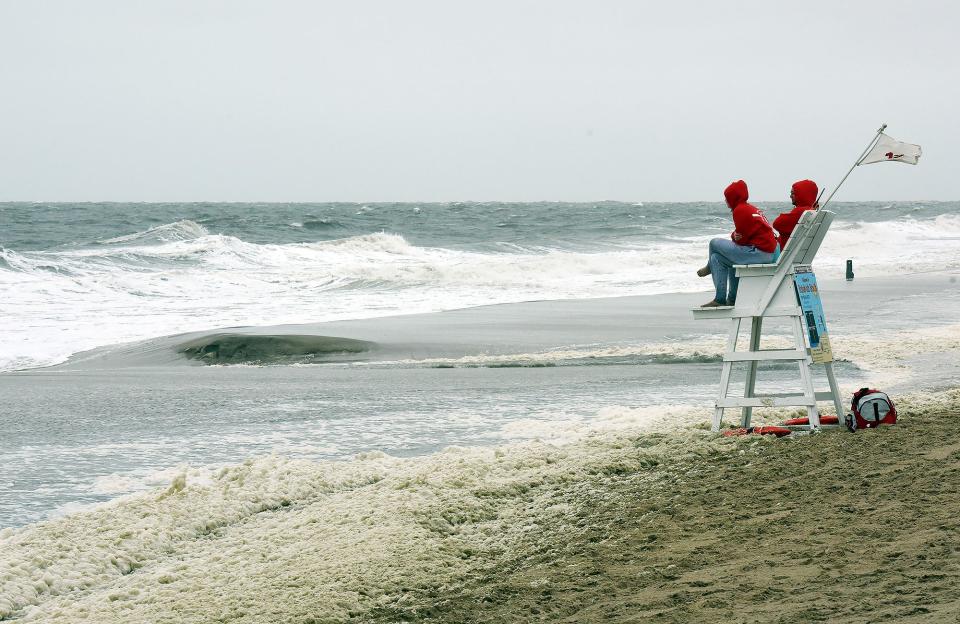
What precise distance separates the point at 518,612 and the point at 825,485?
1.96 metres

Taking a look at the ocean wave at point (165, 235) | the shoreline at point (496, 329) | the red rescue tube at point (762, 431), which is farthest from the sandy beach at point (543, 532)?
the ocean wave at point (165, 235)

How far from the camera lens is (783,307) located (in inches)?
247

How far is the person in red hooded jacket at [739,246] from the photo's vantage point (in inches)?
248

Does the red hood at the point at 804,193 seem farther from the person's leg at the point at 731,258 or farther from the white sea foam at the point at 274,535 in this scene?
the white sea foam at the point at 274,535

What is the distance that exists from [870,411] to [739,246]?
1287 millimetres

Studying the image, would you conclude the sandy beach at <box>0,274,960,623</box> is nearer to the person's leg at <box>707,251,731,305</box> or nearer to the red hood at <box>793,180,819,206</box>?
the person's leg at <box>707,251,731,305</box>

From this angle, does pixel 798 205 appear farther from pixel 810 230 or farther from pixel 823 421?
pixel 823 421

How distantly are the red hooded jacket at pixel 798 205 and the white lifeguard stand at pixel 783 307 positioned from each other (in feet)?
0.54

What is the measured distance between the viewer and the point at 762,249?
6309 millimetres

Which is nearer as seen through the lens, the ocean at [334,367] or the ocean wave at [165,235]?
the ocean at [334,367]

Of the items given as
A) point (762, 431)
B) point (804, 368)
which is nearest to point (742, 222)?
point (804, 368)

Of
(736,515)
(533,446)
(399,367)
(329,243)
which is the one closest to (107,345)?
(399,367)

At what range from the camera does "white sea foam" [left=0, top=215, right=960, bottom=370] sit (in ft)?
53.0

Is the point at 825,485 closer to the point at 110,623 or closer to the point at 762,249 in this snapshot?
the point at 762,249
